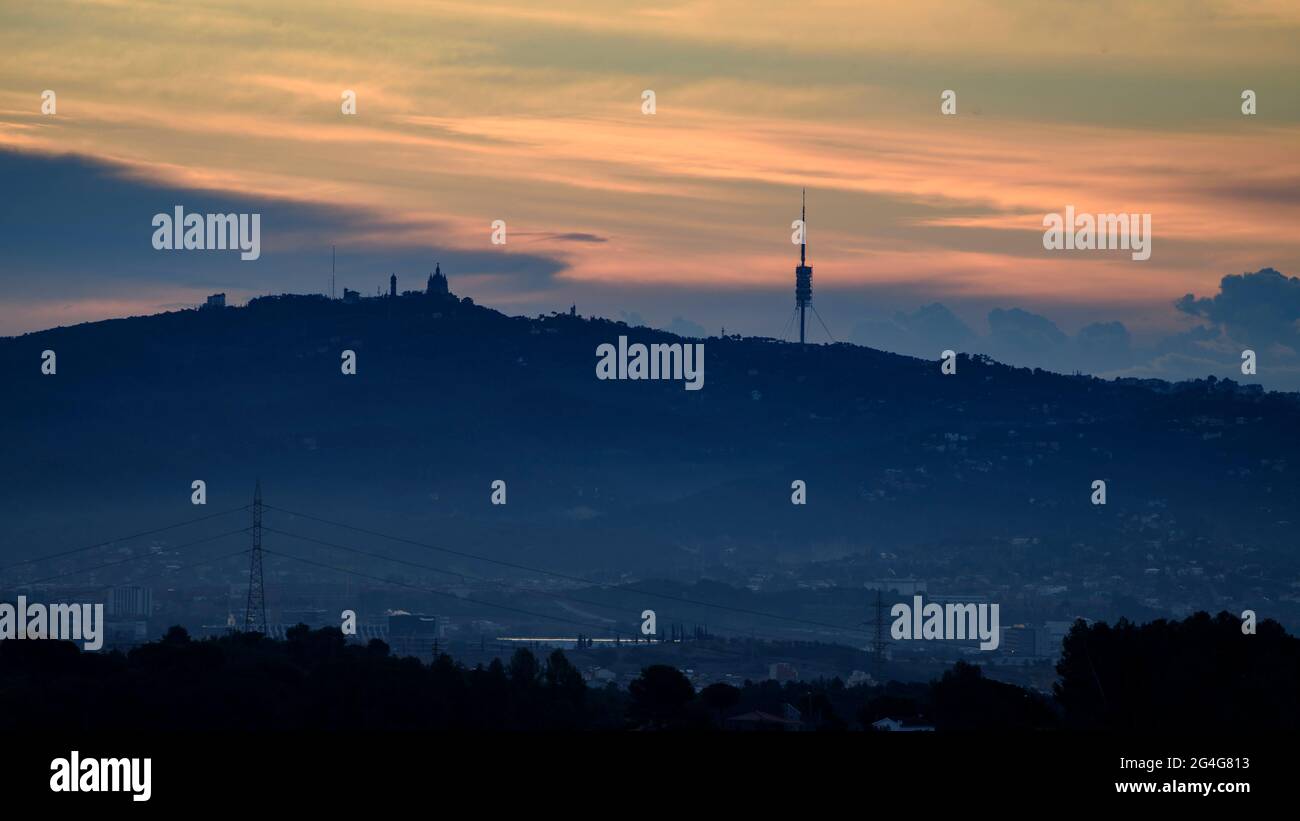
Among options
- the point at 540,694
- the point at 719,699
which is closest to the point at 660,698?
the point at 540,694

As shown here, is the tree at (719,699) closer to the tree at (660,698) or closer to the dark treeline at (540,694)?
the dark treeline at (540,694)

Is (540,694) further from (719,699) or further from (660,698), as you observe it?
(719,699)

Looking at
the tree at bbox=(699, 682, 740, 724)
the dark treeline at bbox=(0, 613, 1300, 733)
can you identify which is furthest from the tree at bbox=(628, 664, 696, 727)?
the tree at bbox=(699, 682, 740, 724)

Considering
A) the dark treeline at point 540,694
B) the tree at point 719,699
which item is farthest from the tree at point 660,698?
the tree at point 719,699

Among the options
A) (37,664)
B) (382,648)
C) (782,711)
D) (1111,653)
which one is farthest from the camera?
(382,648)

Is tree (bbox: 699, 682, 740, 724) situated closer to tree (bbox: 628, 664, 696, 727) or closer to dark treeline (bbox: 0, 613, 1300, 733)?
dark treeline (bbox: 0, 613, 1300, 733)
